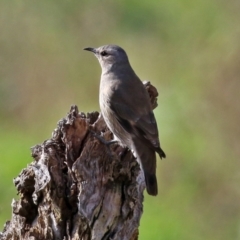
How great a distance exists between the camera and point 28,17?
1190 centimetres

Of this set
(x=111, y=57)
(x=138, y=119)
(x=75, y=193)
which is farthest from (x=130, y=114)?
(x=75, y=193)

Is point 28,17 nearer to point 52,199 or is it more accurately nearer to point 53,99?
point 53,99

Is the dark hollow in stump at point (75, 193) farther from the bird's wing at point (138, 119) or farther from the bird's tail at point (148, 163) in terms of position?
the bird's wing at point (138, 119)

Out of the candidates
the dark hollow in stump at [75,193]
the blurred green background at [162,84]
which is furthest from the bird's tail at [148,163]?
the blurred green background at [162,84]

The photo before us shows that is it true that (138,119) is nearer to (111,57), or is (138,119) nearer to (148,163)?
(148,163)

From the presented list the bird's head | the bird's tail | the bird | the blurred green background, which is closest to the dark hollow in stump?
the bird's tail

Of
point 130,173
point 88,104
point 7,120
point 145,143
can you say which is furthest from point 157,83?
point 130,173

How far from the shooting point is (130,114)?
7.08 m

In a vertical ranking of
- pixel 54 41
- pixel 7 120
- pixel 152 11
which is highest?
pixel 152 11

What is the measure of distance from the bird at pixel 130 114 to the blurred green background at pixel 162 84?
77.4 inches

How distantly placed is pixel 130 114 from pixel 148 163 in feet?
2.46

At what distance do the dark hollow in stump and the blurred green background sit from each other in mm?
2876

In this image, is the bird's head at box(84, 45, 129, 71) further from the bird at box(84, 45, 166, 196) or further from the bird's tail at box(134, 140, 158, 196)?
the bird's tail at box(134, 140, 158, 196)

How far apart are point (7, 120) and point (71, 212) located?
5.05m
